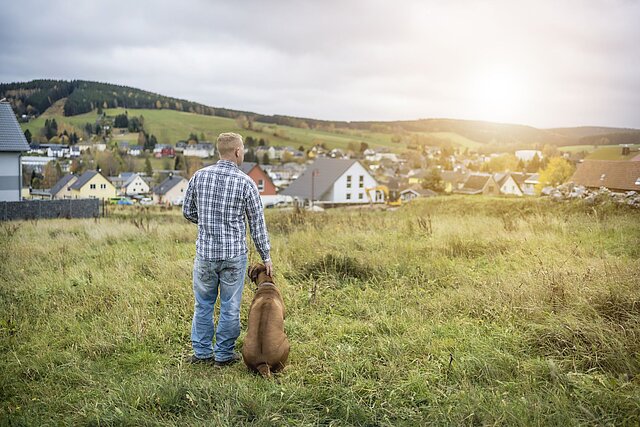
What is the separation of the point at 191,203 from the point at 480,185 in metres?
58.9

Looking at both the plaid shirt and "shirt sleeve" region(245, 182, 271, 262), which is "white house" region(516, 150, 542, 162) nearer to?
"shirt sleeve" region(245, 182, 271, 262)

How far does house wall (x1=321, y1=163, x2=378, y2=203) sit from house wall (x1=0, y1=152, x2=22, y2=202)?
29.9m

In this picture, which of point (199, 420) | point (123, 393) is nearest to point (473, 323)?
point (199, 420)

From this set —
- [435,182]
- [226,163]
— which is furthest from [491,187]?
[226,163]

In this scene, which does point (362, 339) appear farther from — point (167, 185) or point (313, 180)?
point (167, 185)

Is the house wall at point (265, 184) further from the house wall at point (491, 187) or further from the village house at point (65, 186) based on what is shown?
the house wall at point (491, 187)

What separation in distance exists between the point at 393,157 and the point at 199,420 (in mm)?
126063

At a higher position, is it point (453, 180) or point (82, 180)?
point (453, 180)

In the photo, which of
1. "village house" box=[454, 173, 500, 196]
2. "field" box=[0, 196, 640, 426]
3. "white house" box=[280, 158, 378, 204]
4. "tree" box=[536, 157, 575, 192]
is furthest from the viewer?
"village house" box=[454, 173, 500, 196]

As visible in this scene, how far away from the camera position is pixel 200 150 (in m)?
103

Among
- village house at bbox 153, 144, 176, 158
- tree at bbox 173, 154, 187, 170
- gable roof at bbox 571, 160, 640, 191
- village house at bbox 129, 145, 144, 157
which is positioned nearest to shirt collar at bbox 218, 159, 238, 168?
gable roof at bbox 571, 160, 640, 191

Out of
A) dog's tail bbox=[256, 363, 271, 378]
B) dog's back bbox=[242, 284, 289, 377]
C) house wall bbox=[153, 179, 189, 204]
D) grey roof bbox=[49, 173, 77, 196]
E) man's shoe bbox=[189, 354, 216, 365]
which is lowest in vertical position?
house wall bbox=[153, 179, 189, 204]

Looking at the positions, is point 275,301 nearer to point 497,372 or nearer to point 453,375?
point 453,375

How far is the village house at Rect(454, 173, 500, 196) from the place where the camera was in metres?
53.7
